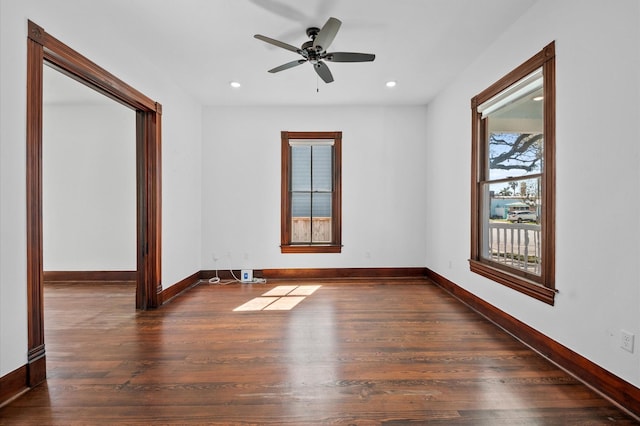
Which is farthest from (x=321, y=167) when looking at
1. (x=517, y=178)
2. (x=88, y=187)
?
(x=88, y=187)

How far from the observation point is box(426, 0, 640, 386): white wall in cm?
184

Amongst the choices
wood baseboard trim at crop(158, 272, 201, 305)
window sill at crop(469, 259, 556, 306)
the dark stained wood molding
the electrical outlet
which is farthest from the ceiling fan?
wood baseboard trim at crop(158, 272, 201, 305)

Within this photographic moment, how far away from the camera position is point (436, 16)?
9.06 ft

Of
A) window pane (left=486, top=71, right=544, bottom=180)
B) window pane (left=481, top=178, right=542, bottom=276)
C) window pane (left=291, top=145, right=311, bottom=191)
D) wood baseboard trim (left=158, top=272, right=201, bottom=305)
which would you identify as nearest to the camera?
window pane (left=486, top=71, right=544, bottom=180)

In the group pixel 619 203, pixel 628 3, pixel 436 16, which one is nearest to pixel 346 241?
pixel 436 16

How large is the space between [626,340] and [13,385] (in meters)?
3.55

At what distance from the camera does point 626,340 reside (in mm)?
1853

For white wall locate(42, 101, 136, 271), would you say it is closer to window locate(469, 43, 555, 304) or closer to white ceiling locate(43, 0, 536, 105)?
white ceiling locate(43, 0, 536, 105)

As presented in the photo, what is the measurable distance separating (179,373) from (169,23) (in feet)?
9.29

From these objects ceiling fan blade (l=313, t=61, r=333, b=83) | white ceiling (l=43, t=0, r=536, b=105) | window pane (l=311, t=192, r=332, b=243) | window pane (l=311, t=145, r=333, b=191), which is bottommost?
window pane (l=311, t=192, r=332, b=243)

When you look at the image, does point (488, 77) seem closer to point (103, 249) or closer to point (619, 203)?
point (619, 203)

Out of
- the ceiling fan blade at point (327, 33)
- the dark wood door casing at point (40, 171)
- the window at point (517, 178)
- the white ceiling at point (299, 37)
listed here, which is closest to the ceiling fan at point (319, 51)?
the ceiling fan blade at point (327, 33)

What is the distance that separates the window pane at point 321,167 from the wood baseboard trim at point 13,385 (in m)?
4.02

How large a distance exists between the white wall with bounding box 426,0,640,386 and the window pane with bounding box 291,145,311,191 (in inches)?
124
